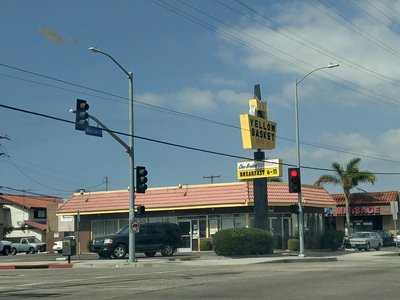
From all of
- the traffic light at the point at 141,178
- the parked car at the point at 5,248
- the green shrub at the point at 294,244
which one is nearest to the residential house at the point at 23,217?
the parked car at the point at 5,248

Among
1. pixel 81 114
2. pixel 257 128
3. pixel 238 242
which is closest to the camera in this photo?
pixel 81 114

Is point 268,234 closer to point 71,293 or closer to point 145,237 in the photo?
point 145,237

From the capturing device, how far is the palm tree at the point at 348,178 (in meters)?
63.5

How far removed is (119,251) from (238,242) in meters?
6.51

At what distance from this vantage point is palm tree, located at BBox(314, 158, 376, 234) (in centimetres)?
6350

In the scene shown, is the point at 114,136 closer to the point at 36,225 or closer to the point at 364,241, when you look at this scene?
the point at 364,241

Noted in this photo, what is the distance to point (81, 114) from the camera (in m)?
29.2

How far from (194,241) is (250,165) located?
9767 mm

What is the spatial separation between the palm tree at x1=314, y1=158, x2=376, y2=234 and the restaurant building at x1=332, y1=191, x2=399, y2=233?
2715mm

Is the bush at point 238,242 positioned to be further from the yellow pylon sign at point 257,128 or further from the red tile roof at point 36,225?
the red tile roof at point 36,225

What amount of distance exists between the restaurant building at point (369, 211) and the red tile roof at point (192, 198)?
13.9 meters

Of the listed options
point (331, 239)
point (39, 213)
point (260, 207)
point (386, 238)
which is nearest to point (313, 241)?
point (331, 239)

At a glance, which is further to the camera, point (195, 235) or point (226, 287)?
point (195, 235)

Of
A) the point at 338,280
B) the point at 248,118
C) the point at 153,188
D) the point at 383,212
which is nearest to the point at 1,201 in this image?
the point at 153,188
